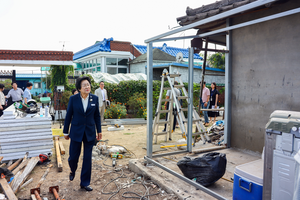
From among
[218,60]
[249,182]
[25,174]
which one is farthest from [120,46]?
[249,182]

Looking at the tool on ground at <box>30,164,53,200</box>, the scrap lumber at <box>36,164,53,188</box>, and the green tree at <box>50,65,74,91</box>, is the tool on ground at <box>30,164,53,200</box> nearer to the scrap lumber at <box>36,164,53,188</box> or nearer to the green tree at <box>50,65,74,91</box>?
the scrap lumber at <box>36,164,53,188</box>

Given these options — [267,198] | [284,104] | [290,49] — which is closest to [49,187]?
[267,198]

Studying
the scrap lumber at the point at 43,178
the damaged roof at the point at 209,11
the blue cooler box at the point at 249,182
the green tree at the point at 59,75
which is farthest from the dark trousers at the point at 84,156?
the green tree at the point at 59,75

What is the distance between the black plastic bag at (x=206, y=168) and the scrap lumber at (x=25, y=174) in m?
2.78

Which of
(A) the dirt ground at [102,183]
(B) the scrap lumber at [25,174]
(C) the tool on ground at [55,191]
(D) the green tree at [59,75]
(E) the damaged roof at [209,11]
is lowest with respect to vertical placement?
(A) the dirt ground at [102,183]

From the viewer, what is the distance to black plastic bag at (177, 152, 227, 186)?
3.38 m

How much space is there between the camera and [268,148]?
217 centimetres

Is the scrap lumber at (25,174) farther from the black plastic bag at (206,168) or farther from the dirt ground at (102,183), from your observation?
the black plastic bag at (206,168)

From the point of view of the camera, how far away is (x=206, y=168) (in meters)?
3.43

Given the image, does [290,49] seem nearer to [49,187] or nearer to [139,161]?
[139,161]

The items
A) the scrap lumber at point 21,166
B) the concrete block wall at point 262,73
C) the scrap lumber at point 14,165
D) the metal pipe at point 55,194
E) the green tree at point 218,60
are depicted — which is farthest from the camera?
the green tree at point 218,60

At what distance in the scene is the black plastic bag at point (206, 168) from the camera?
338 cm

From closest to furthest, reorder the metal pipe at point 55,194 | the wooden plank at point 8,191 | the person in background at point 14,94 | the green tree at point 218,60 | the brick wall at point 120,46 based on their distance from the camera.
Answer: the wooden plank at point 8,191 → the metal pipe at point 55,194 → the person in background at point 14,94 → the green tree at point 218,60 → the brick wall at point 120,46

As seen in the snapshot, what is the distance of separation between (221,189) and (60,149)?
4.35 meters
